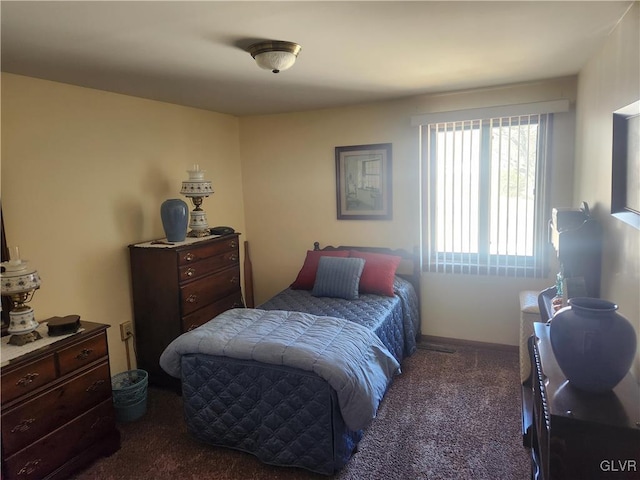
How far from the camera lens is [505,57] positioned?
8.17 ft

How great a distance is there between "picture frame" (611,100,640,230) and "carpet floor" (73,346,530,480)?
1407 millimetres

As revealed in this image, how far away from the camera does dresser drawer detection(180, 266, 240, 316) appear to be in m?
3.15

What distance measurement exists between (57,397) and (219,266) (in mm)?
1563

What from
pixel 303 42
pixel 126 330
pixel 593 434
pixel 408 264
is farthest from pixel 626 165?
pixel 126 330

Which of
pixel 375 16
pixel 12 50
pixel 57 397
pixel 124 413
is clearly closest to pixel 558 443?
pixel 375 16

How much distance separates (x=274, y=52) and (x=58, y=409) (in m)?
2.12

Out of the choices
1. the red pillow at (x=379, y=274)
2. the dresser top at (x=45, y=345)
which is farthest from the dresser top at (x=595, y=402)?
the dresser top at (x=45, y=345)

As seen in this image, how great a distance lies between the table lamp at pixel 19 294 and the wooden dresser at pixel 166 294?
94cm

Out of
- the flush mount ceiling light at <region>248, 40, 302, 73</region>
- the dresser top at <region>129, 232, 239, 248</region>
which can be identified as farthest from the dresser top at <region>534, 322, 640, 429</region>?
the dresser top at <region>129, 232, 239, 248</region>

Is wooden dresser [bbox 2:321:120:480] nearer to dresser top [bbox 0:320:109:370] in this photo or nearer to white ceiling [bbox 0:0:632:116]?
dresser top [bbox 0:320:109:370]

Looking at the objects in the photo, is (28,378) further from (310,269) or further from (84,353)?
(310,269)

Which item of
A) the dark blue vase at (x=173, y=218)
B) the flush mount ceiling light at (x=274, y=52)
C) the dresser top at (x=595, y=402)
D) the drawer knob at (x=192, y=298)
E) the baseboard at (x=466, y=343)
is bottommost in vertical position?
the baseboard at (x=466, y=343)

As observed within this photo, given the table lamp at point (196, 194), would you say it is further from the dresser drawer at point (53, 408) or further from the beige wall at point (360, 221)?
the dresser drawer at point (53, 408)

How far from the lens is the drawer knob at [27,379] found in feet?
6.56
